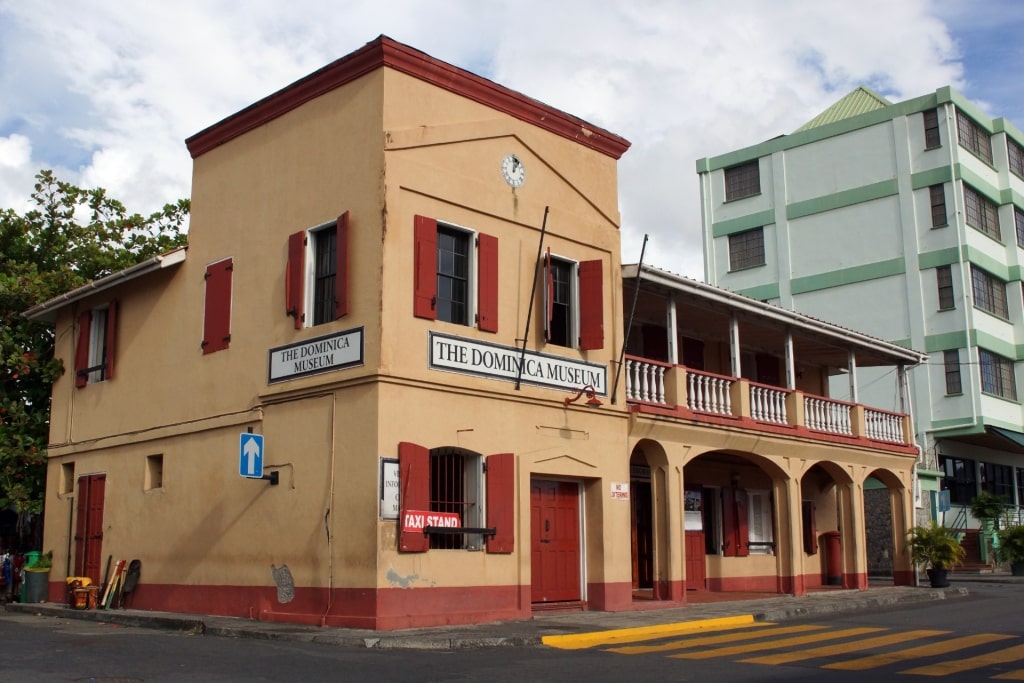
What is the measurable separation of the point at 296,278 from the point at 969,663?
10514mm

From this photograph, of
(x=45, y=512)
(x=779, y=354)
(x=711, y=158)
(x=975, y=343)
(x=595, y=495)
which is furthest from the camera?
(x=711, y=158)

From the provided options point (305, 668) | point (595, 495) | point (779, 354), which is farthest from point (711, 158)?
point (305, 668)

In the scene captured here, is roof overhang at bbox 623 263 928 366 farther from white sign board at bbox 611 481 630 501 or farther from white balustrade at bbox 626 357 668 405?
white sign board at bbox 611 481 630 501

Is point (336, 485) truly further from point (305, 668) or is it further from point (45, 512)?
point (45, 512)

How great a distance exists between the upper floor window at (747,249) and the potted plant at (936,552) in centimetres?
2021

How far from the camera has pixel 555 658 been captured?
1156 centimetres

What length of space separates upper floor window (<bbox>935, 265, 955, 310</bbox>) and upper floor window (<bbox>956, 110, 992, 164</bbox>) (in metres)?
4.77

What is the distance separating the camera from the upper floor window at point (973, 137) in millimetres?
38250

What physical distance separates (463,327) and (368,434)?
241cm

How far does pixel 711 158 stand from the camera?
146 feet

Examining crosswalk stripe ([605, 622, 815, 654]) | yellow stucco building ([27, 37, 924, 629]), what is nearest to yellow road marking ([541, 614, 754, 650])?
crosswalk stripe ([605, 622, 815, 654])

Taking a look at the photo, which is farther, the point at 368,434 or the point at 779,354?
the point at 779,354

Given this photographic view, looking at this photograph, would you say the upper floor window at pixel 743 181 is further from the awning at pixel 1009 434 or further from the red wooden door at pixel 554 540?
the red wooden door at pixel 554 540

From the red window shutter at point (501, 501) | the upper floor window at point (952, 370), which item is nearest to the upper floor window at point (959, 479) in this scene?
the upper floor window at point (952, 370)
